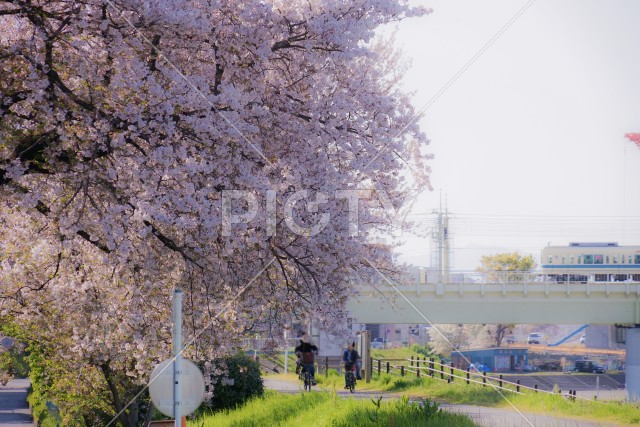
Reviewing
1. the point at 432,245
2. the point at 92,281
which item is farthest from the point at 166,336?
the point at 432,245

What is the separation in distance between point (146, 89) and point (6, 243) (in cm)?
438

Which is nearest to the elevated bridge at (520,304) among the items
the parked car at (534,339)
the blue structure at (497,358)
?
the blue structure at (497,358)

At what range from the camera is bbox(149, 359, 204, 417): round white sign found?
11.3 metres

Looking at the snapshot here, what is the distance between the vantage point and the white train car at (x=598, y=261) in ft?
250

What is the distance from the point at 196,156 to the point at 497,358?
75.9 m

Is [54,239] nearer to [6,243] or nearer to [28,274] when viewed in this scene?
[6,243]

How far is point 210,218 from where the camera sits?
11852mm

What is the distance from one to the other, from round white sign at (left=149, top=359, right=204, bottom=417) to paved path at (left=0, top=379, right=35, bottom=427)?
2767 cm

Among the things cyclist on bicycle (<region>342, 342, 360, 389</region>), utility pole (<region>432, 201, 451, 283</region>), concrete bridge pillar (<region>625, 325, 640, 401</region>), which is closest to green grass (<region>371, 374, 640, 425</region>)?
cyclist on bicycle (<region>342, 342, 360, 389</region>)

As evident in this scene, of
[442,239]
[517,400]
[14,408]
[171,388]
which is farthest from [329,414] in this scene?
[442,239]

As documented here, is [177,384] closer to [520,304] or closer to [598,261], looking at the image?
[520,304]

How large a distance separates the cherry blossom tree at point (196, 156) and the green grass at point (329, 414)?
2103 mm

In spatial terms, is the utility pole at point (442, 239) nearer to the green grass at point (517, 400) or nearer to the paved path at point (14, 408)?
the paved path at point (14, 408)

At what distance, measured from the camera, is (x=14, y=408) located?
45.9 metres
